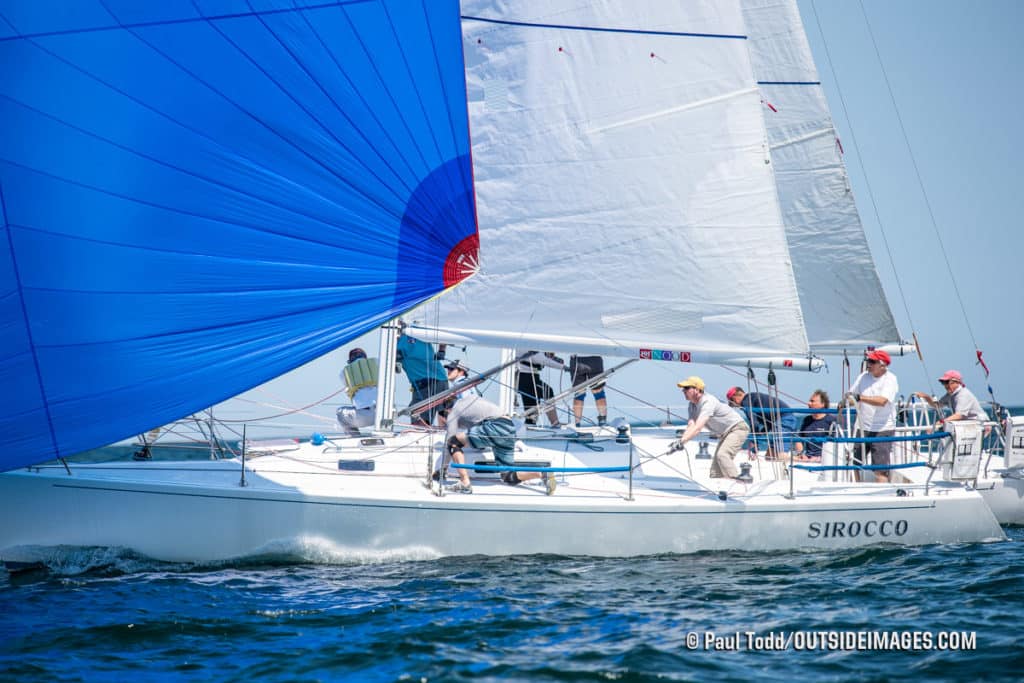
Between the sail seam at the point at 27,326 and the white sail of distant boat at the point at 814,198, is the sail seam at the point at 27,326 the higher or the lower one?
the lower one

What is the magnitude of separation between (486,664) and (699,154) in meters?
4.93

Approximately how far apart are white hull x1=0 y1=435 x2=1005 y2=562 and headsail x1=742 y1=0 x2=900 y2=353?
424cm

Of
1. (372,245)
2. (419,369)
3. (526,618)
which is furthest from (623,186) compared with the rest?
(419,369)

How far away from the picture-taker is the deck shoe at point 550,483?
8.36 m

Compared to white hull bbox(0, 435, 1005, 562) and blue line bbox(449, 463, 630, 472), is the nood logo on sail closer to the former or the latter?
white hull bbox(0, 435, 1005, 562)

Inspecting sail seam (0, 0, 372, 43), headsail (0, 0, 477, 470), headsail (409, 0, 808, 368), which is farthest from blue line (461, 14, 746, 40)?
sail seam (0, 0, 372, 43)

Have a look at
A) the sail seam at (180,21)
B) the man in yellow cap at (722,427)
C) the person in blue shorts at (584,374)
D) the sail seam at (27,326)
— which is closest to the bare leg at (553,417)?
the person in blue shorts at (584,374)

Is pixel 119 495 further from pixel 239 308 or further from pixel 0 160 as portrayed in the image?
pixel 0 160

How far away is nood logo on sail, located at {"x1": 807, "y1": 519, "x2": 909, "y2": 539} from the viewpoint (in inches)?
328

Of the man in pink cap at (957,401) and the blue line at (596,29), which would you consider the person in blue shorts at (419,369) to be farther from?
the man in pink cap at (957,401)

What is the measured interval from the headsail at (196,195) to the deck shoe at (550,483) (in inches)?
73.8

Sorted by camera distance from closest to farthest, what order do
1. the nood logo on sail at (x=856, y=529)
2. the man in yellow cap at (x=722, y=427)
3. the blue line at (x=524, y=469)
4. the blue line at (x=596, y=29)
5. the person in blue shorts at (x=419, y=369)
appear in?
the blue line at (x=524, y=469)
the nood logo on sail at (x=856, y=529)
the blue line at (x=596, y=29)
the man in yellow cap at (x=722, y=427)
the person in blue shorts at (x=419, y=369)

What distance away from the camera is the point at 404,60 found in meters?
8.05

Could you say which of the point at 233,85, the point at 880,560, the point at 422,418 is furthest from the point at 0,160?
the point at 880,560
